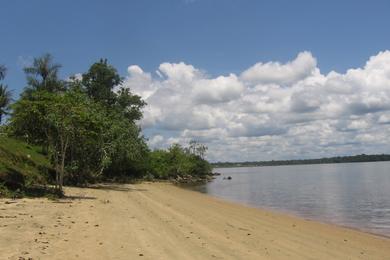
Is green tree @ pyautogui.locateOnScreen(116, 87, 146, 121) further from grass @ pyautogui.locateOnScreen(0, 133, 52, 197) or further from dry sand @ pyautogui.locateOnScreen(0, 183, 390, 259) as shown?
dry sand @ pyautogui.locateOnScreen(0, 183, 390, 259)

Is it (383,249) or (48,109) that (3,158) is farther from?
(383,249)

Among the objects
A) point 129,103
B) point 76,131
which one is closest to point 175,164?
point 129,103

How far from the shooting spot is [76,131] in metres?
27.1

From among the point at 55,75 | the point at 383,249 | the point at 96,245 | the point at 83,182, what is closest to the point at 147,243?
the point at 96,245

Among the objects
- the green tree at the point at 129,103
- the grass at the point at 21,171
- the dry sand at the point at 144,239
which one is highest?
the green tree at the point at 129,103

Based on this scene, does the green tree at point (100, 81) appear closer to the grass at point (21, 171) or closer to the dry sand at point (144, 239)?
the grass at point (21, 171)

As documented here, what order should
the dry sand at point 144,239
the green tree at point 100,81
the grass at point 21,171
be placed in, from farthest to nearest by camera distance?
the green tree at point 100,81 → the grass at point 21,171 → the dry sand at point 144,239

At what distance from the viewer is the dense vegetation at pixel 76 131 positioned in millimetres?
25578

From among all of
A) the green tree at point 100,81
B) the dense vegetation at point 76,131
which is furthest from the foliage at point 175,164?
the green tree at point 100,81

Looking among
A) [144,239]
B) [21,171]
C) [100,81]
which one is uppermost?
[100,81]

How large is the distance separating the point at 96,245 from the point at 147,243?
1.43 m

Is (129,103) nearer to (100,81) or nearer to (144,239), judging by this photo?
(100,81)

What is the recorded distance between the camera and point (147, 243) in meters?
12.2

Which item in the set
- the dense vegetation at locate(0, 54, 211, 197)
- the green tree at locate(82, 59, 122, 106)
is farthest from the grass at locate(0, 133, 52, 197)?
the green tree at locate(82, 59, 122, 106)
